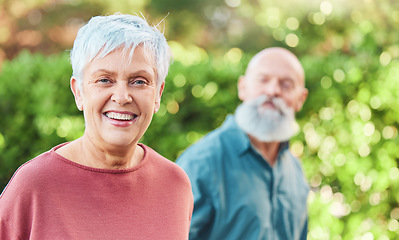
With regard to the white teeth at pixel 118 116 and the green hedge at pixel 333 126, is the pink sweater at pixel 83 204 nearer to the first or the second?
the white teeth at pixel 118 116

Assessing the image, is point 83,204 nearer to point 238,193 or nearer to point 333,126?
point 238,193

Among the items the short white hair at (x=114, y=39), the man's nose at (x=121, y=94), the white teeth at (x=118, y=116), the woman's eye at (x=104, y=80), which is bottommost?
the white teeth at (x=118, y=116)

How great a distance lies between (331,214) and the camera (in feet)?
16.0

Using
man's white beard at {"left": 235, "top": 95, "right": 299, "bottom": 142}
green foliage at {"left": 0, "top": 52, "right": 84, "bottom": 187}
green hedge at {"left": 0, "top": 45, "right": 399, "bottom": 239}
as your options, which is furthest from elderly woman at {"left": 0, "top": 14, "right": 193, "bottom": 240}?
green hedge at {"left": 0, "top": 45, "right": 399, "bottom": 239}

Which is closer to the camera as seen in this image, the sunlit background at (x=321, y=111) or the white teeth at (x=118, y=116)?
the white teeth at (x=118, y=116)

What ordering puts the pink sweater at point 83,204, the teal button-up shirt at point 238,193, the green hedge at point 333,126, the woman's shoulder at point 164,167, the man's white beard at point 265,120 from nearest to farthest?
the pink sweater at point 83,204
the woman's shoulder at point 164,167
the teal button-up shirt at point 238,193
the man's white beard at point 265,120
the green hedge at point 333,126


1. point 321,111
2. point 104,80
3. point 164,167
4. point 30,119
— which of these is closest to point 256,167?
point 164,167

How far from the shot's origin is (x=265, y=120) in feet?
10.7

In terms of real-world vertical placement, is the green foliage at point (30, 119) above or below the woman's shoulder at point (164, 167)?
below

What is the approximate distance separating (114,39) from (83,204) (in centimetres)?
52

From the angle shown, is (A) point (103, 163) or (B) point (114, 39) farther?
(A) point (103, 163)

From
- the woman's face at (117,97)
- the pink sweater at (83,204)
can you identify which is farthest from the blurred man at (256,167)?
the woman's face at (117,97)

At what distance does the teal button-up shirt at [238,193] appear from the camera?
9.53 ft

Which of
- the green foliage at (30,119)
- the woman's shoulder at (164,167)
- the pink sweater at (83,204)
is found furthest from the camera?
the green foliage at (30,119)
